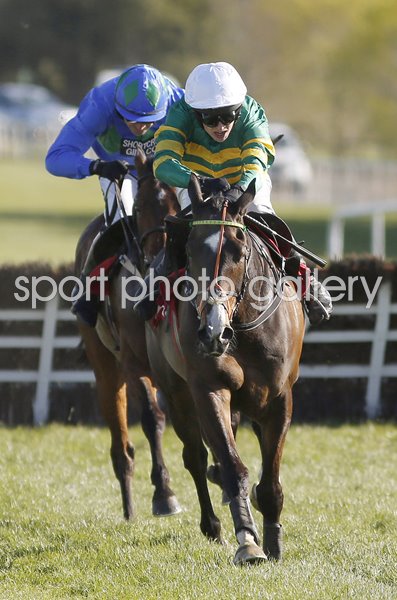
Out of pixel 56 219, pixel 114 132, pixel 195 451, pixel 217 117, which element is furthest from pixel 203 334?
pixel 56 219

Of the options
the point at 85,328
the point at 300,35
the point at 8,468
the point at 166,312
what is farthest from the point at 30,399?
the point at 300,35

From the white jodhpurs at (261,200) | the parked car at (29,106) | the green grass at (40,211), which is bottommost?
the green grass at (40,211)

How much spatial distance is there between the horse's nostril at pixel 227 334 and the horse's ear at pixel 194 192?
69cm

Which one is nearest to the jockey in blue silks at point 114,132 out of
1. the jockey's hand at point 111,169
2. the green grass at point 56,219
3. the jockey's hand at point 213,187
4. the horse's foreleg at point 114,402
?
the jockey's hand at point 111,169

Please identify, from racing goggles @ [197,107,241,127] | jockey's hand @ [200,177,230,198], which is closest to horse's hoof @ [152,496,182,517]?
jockey's hand @ [200,177,230,198]

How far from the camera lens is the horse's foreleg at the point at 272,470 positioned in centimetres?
584

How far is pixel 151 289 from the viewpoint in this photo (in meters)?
6.23

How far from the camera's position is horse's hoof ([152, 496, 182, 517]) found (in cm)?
683

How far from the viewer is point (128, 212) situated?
24.7ft

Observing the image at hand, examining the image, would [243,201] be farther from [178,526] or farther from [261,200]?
[178,526]

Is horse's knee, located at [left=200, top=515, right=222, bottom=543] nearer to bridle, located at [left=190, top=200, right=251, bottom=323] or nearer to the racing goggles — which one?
bridle, located at [left=190, top=200, right=251, bottom=323]

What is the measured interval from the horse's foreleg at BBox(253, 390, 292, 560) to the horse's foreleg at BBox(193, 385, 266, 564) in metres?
0.37

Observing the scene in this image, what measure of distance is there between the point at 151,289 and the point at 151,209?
66 centimetres

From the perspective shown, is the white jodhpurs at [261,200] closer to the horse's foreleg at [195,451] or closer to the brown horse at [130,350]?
the brown horse at [130,350]
